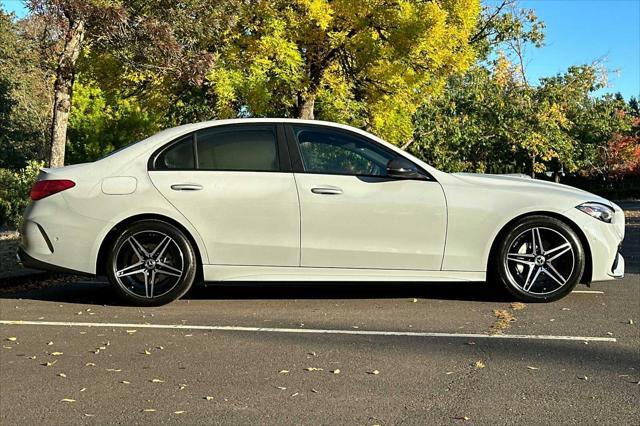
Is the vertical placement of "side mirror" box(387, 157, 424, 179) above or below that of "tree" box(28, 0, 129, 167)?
below

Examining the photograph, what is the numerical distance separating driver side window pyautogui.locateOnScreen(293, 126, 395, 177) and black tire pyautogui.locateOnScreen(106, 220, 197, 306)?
133 cm

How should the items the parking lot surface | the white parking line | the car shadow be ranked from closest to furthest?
the parking lot surface → the white parking line → the car shadow

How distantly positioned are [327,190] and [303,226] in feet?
1.24

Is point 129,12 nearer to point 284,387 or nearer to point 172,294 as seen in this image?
point 172,294

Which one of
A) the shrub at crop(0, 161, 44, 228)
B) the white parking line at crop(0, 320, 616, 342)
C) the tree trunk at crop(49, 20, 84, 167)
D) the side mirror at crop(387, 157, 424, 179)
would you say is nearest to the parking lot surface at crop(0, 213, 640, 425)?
the white parking line at crop(0, 320, 616, 342)

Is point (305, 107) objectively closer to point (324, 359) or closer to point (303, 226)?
point (303, 226)

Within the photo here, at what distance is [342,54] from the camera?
12.9 m

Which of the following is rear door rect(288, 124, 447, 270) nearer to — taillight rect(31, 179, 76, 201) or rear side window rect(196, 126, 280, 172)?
rear side window rect(196, 126, 280, 172)

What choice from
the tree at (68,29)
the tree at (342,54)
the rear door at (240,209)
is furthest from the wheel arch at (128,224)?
the tree at (342,54)

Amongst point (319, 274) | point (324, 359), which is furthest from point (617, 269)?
point (324, 359)

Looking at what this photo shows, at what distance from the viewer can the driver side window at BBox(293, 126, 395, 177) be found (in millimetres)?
5754

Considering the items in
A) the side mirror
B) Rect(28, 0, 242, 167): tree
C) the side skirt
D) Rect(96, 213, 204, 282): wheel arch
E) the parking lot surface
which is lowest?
the parking lot surface

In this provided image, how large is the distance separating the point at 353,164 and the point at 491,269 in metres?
1.56

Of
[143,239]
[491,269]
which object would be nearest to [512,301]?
[491,269]
